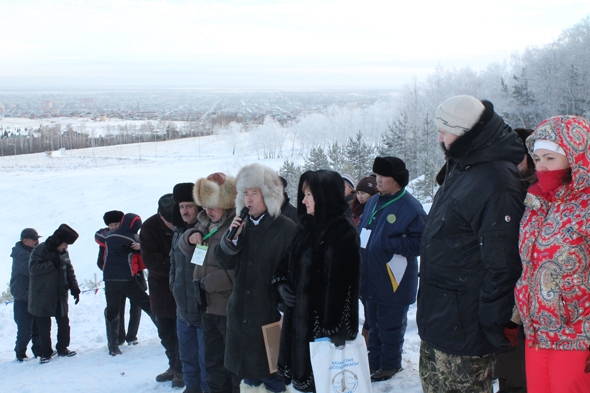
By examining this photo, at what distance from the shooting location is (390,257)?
13.4 feet

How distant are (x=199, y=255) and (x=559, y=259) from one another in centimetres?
268

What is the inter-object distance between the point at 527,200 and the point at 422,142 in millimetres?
37722

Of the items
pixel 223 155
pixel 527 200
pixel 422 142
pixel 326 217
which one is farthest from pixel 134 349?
pixel 223 155

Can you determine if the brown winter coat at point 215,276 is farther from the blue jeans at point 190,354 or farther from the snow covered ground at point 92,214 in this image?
the snow covered ground at point 92,214

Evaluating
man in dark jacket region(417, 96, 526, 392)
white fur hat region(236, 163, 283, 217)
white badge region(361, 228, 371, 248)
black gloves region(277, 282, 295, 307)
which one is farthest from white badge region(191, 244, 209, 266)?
man in dark jacket region(417, 96, 526, 392)

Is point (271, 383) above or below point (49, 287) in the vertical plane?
above

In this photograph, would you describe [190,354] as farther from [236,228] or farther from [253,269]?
[236,228]

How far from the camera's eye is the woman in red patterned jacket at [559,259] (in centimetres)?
219

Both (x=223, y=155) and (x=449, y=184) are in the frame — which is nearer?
(x=449, y=184)

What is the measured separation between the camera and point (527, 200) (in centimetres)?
235

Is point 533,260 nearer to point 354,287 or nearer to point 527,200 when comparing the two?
point 527,200

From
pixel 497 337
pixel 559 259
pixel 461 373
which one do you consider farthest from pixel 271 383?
pixel 559 259

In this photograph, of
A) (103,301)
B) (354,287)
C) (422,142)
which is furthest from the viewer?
(422,142)

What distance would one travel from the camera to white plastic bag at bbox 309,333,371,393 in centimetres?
289
